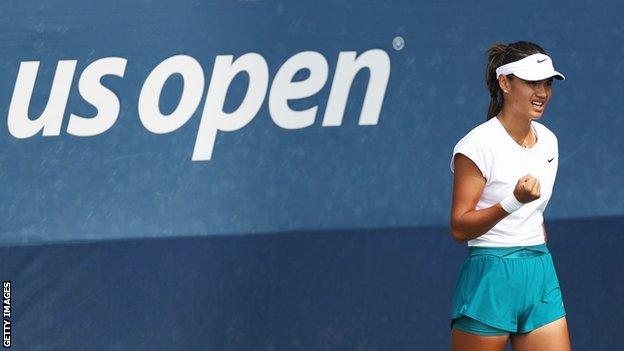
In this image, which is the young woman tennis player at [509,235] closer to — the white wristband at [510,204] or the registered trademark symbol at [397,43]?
the white wristband at [510,204]

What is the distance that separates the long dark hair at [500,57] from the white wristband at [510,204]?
0.42m

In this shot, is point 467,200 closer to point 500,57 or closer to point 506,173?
point 506,173

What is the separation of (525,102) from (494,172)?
0.24 meters

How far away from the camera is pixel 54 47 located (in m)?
5.11

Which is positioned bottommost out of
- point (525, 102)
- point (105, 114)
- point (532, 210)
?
point (532, 210)

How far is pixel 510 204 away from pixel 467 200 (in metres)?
0.17

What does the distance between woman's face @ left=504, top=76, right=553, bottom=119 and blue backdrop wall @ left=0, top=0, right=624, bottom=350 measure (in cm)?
130

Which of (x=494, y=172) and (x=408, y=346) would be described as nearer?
(x=494, y=172)

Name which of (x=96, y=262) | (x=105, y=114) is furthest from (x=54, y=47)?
(x=96, y=262)

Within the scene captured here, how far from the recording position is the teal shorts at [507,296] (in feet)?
12.4

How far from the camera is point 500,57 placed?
12.9 feet

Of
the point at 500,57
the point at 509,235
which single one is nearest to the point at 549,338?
the point at 509,235

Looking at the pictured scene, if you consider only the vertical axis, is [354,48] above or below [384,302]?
above

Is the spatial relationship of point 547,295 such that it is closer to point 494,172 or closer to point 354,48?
point 494,172
